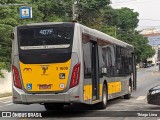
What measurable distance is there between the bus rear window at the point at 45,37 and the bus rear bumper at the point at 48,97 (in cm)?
151

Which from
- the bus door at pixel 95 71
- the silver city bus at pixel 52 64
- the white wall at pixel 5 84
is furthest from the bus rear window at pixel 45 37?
the white wall at pixel 5 84

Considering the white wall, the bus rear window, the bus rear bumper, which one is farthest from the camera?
the white wall

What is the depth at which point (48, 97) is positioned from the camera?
569 inches

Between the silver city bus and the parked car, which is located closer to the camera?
the silver city bus

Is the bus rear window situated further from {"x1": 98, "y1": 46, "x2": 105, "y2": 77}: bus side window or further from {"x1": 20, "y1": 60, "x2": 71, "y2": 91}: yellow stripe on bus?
{"x1": 98, "y1": 46, "x2": 105, "y2": 77}: bus side window

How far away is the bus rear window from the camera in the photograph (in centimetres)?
1467

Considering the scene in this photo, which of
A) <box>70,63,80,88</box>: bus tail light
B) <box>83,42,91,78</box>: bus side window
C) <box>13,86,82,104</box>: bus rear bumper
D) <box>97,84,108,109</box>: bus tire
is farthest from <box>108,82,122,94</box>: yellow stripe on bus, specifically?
<box>13,86,82,104</box>: bus rear bumper

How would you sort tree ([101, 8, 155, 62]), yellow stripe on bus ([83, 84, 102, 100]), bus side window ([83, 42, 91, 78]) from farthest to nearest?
tree ([101, 8, 155, 62]) → bus side window ([83, 42, 91, 78]) → yellow stripe on bus ([83, 84, 102, 100])

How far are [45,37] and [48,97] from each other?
201cm

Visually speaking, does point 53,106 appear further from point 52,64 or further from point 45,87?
point 52,64

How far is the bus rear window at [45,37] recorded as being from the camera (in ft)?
48.1

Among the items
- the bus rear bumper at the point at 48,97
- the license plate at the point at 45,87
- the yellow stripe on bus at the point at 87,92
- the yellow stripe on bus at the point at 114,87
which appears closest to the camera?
the bus rear bumper at the point at 48,97

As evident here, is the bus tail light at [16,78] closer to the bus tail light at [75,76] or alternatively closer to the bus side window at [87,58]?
the bus tail light at [75,76]

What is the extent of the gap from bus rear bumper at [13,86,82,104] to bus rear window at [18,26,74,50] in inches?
59.5
